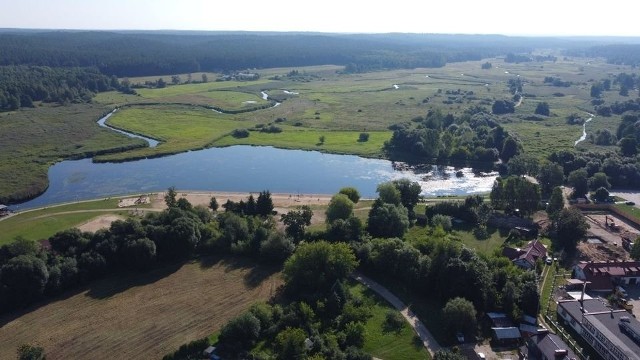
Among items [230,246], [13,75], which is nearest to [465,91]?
[230,246]

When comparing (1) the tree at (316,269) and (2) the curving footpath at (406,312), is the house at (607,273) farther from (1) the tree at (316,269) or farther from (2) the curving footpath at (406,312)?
(1) the tree at (316,269)

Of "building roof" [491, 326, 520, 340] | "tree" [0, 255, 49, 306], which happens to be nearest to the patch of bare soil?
"tree" [0, 255, 49, 306]

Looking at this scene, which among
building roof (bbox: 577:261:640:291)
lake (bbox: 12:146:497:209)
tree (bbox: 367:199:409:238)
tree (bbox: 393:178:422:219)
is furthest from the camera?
lake (bbox: 12:146:497:209)

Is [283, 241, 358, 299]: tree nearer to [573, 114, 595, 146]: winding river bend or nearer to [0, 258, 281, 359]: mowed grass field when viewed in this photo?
[0, 258, 281, 359]: mowed grass field

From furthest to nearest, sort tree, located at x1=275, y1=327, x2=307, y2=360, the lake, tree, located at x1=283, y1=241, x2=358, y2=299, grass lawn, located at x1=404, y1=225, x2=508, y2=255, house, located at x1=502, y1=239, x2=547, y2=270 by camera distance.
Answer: the lake, grass lawn, located at x1=404, y1=225, x2=508, y2=255, house, located at x1=502, y1=239, x2=547, y2=270, tree, located at x1=283, y1=241, x2=358, y2=299, tree, located at x1=275, y1=327, x2=307, y2=360

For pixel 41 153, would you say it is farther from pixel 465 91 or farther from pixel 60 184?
pixel 465 91

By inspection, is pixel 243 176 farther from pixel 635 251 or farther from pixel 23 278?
pixel 635 251

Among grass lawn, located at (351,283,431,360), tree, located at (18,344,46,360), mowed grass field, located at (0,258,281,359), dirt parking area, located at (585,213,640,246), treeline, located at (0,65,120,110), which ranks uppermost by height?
treeline, located at (0,65,120,110)
